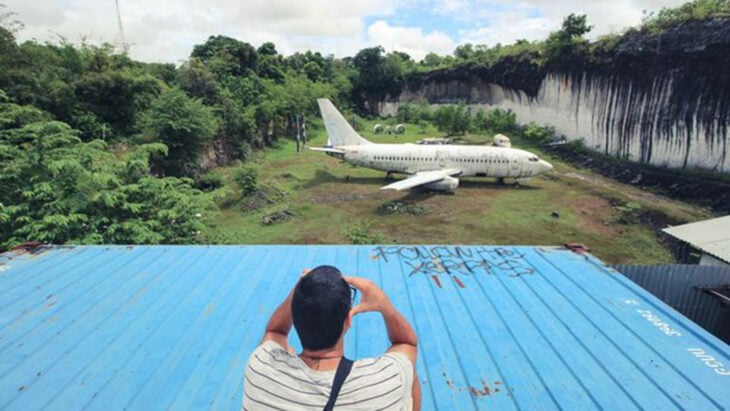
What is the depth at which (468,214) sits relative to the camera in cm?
2070

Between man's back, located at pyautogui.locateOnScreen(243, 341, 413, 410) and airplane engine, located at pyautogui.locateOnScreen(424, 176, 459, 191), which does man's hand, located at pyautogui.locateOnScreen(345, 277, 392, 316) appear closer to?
man's back, located at pyautogui.locateOnScreen(243, 341, 413, 410)

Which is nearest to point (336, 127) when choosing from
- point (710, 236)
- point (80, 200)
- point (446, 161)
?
point (446, 161)

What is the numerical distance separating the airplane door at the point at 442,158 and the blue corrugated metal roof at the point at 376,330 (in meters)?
18.2

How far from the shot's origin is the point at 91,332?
207 inches

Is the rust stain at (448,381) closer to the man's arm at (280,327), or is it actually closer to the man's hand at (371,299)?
the man's hand at (371,299)

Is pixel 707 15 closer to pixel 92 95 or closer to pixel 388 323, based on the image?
pixel 388 323

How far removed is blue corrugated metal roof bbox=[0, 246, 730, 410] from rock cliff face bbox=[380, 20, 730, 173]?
25.3m

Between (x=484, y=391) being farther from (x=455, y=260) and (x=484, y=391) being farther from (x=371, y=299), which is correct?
(x=455, y=260)

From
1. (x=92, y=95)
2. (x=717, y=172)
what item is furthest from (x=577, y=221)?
(x=92, y=95)

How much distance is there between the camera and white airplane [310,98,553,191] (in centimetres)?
2509

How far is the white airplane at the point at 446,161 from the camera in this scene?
82.3 feet

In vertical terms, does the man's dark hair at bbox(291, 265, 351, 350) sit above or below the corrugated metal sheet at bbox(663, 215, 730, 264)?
above

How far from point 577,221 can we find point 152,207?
19787 millimetres

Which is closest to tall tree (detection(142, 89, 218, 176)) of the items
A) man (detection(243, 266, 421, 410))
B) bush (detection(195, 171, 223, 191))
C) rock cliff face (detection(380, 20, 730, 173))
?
bush (detection(195, 171, 223, 191))
